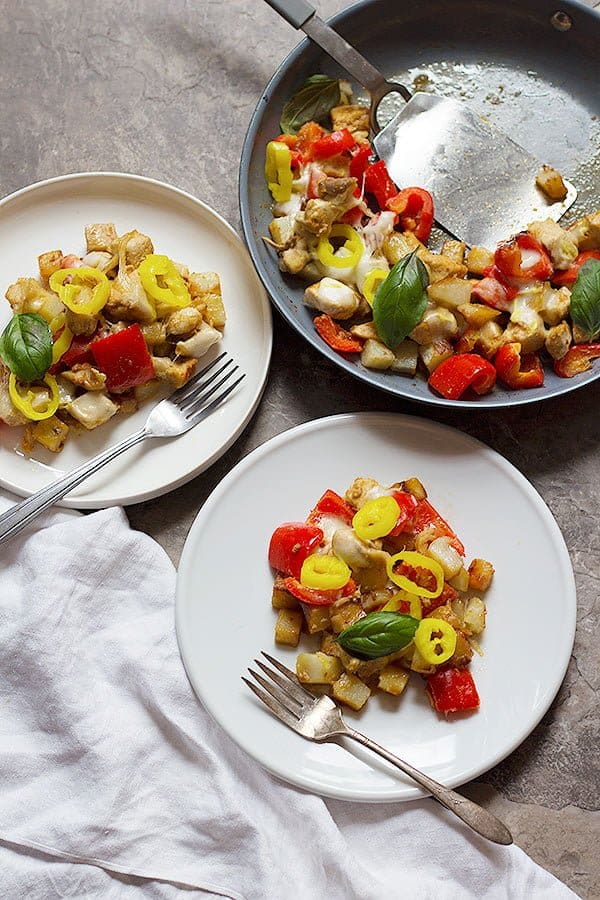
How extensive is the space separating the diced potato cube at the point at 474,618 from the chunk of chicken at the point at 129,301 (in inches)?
Answer: 42.3

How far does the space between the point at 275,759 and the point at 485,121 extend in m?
1.73

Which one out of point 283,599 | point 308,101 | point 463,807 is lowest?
point 463,807

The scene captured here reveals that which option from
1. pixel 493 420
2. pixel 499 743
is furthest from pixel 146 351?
pixel 499 743

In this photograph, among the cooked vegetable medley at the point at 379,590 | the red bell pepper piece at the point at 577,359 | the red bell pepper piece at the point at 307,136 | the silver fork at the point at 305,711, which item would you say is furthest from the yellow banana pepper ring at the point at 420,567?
the red bell pepper piece at the point at 307,136

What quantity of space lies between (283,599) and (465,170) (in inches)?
47.5

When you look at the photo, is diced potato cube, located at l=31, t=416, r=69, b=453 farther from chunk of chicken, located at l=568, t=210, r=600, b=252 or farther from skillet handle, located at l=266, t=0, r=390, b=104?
chunk of chicken, located at l=568, t=210, r=600, b=252

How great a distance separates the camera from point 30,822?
2406mm

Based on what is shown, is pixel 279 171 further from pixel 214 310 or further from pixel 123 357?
pixel 123 357

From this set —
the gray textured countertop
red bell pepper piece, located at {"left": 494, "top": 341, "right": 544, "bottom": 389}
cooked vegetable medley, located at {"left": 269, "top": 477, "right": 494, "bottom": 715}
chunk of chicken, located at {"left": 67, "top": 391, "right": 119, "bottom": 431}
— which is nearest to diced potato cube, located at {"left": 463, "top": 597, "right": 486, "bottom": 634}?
cooked vegetable medley, located at {"left": 269, "top": 477, "right": 494, "bottom": 715}

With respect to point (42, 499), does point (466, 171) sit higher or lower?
higher

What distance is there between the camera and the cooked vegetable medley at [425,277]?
94.0 inches

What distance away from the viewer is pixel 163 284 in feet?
8.16

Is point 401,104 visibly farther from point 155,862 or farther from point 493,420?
point 155,862

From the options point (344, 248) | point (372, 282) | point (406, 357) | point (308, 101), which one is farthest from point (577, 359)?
point (308, 101)
